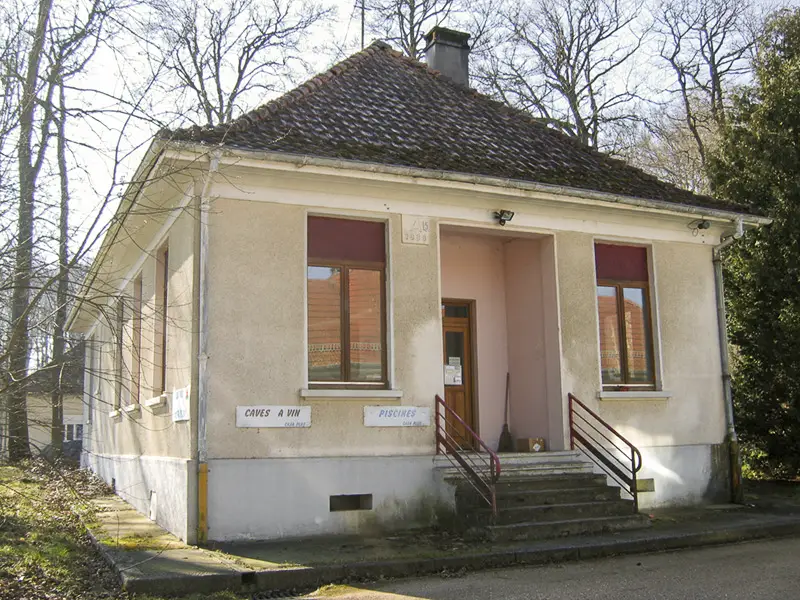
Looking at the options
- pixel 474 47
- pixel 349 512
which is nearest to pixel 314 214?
pixel 349 512

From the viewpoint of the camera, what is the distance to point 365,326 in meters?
11.5

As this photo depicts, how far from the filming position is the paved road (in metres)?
7.82

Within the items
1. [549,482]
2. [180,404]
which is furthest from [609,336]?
[180,404]

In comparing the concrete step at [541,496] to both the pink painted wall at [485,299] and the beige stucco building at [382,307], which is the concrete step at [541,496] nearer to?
the beige stucco building at [382,307]

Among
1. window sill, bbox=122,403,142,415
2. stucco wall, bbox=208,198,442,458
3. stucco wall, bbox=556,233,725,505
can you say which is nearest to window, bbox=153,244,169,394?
window sill, bbox=122,403,142,415

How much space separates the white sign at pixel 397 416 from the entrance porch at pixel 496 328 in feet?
7.05

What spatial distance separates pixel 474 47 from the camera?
28.6 metres

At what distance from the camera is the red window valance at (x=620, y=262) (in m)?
13.4

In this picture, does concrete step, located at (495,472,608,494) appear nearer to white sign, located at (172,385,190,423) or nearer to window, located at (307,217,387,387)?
window, located at (307,217,387,387)

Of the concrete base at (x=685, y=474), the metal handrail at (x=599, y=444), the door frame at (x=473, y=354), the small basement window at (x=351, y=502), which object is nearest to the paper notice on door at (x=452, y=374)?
the door frame at (x=473, y=354)

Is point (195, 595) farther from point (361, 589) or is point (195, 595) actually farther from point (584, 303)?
point (584, 303)

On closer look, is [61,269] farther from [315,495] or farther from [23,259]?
[315,495]

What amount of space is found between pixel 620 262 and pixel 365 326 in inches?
184

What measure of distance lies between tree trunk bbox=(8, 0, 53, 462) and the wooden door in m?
6.71
